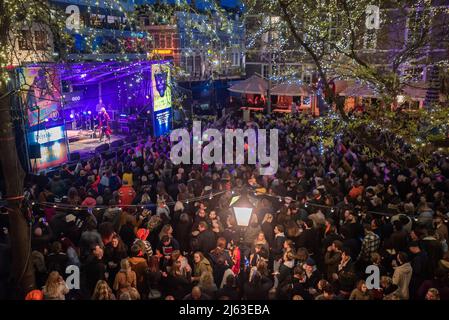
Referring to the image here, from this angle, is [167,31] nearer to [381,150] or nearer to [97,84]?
[97,84]

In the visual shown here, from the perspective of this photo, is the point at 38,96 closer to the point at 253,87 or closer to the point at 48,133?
the point at 48,133

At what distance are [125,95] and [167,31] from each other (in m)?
11.9

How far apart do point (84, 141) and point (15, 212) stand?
1475 cm

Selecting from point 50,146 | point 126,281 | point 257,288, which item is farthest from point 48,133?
point 257,288

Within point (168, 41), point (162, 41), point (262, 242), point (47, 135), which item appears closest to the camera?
point (262, 242)

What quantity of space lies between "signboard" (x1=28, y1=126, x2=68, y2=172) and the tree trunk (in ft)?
23.8

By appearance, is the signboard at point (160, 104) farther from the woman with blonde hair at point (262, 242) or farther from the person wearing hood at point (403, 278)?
the person wearing hood at point (403, 278)

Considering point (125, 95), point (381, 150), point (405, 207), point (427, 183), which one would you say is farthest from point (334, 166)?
point (125, 95)

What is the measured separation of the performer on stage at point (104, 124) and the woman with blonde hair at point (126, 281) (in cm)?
1454

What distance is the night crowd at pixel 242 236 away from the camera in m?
5.48

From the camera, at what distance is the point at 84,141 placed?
19484 mm

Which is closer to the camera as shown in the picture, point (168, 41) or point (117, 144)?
point (117, 144)

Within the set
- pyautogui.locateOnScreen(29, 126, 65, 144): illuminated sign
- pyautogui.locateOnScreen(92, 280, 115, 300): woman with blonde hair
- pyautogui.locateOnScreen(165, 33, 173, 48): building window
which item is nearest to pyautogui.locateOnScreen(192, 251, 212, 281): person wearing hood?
pyautogui.locateOnScreen(92, 280, 115, 300): woman with blonde hair
